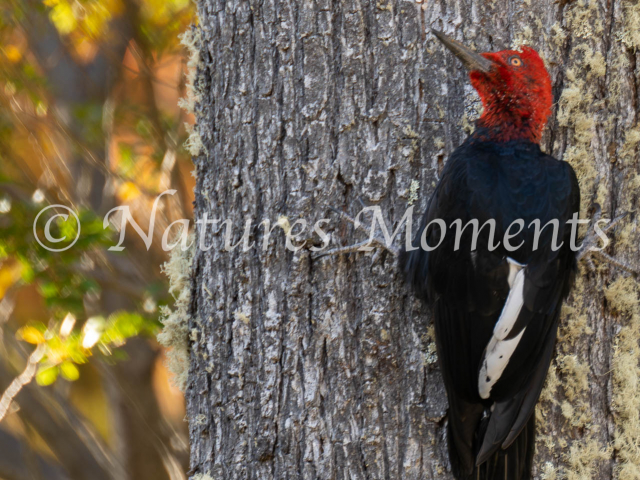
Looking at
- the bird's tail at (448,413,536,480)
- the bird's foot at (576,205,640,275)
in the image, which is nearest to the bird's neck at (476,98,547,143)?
the bird's foot at (576,205,640,275)

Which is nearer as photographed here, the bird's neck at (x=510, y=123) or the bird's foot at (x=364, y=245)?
the bird's foot at (x=364, y=245)

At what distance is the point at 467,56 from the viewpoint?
186 centimetres

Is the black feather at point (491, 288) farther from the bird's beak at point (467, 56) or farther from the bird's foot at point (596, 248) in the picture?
the bird's beak at point (467, 56)

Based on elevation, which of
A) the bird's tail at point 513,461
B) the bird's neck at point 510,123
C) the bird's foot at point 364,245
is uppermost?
the bird's neck at point 510,123

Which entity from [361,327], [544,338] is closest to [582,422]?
[544,338]

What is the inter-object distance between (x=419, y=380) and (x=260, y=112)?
907mm

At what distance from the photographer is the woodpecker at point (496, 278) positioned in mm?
1777

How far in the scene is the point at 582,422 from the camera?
1.90 metres

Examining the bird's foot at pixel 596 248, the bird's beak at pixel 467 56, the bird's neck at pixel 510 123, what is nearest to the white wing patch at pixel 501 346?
the bird's foot at pixel 596 248

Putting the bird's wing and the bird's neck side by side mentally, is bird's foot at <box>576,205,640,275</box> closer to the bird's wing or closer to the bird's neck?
the bird's wing

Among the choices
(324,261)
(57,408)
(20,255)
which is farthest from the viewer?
(57,408)

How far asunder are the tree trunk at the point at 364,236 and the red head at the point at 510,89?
0.06 m

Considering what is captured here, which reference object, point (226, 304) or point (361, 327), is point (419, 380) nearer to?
point (361, 327)

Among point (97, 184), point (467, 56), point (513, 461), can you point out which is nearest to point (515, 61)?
point (467, 56)
